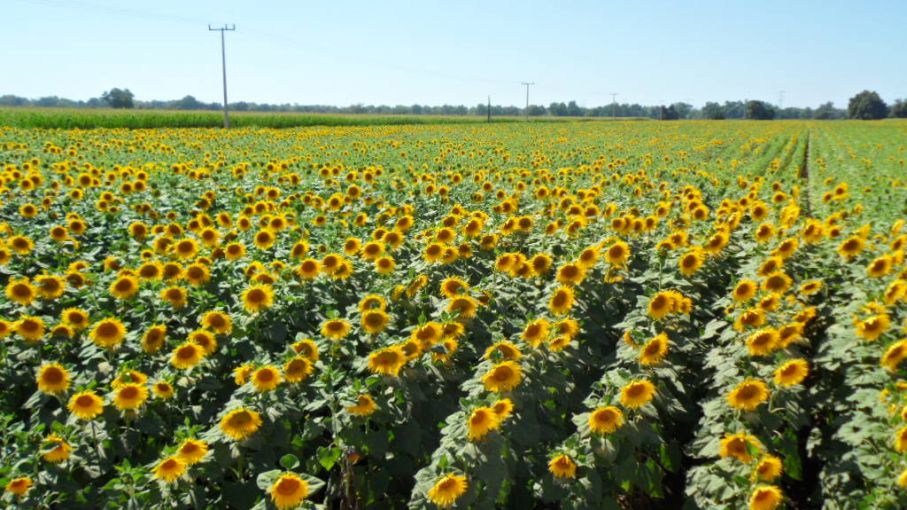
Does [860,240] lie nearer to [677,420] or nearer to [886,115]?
[677,420]

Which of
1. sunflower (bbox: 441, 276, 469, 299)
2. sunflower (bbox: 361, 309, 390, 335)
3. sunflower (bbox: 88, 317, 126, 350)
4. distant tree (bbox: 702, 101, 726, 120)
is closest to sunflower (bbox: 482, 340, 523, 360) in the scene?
sunflower (bbox: 361, 309, 390, 335)

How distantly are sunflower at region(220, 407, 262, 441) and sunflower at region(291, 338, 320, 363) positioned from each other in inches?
19.5

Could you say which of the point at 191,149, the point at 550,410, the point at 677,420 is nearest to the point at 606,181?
the point at 677,420

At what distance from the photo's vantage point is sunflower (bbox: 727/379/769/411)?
311 centimetres

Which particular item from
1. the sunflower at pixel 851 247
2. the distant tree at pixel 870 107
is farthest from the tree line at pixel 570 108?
the sunflower at pixel 851 247

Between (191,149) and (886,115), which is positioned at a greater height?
(886,115)

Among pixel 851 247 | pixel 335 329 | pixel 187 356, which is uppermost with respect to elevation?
pixel 851 247

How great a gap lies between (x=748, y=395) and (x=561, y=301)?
123 centimetres

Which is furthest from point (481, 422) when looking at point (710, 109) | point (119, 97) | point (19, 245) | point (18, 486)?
point (710, 109)

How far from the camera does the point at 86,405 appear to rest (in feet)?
9.98

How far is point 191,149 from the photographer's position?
17188 millimetres

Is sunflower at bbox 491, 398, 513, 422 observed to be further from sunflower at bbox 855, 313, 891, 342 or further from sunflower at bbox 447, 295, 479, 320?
sunflower at bbox 855, 313, 891, 342

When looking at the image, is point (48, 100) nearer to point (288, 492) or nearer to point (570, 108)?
point (570, 108)

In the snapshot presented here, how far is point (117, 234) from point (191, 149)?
11676mm
